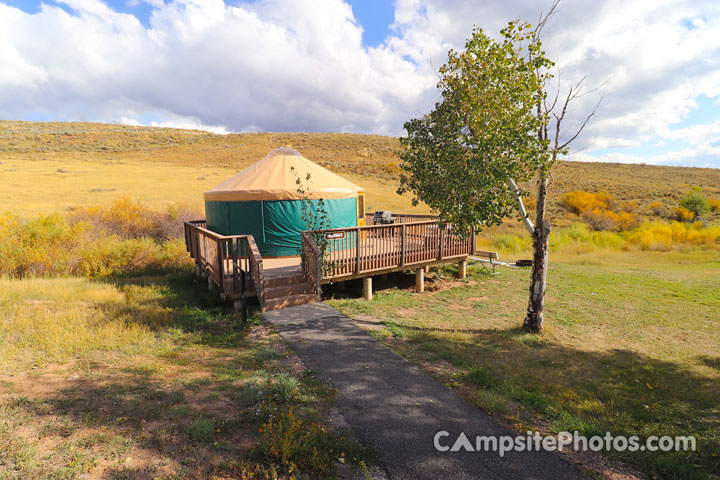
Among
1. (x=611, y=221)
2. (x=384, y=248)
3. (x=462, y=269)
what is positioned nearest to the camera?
(x=384, y=248)

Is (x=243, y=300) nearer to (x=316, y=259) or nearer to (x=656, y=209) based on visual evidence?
(x=316, y=259)

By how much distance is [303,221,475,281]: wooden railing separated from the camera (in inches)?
326

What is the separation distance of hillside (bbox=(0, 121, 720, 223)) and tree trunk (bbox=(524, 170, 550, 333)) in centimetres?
804

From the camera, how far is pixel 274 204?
33.5ft

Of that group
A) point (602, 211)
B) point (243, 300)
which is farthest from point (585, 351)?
point (602, 211)

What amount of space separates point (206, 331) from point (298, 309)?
1.77 metres

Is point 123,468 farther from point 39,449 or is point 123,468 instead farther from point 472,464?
point 472,464

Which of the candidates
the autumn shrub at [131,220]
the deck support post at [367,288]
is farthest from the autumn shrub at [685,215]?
the autumn shrub at [131,220]

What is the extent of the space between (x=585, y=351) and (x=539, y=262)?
1.65m

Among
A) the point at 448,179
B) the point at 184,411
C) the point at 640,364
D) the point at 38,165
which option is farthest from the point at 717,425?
the point at 38,165

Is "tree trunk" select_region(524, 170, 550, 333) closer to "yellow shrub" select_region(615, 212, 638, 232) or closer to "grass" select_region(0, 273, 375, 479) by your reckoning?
Result: "grass" select_region(0, 273, 375, 479)

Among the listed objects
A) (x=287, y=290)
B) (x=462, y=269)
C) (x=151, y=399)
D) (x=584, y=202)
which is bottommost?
(x=151, y=399)

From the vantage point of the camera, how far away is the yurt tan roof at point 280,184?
33.4 ft

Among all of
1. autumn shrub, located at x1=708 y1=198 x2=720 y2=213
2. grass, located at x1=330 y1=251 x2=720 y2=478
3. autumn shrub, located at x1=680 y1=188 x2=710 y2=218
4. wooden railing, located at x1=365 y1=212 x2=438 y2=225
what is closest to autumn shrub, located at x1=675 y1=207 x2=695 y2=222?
autumn shrub, located at x1=680 y1=188 x2=710 y2=218
